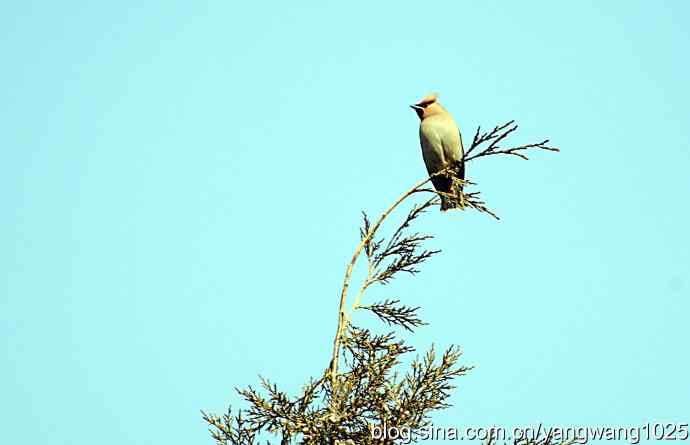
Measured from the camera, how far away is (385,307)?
580 centimetres

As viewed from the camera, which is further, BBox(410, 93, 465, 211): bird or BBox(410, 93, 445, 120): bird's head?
BBox(410, 93, 445, 120): bird's head

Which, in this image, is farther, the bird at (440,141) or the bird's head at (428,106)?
the bird's head at (428,106)

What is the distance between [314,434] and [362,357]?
60 cm

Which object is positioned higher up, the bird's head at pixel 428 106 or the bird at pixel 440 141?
the bird's head at pixel 428 106

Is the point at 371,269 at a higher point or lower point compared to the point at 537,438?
higher

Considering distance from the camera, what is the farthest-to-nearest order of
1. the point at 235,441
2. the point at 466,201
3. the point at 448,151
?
the point at 448,151 < the point at 466,201 < the point at 235,441

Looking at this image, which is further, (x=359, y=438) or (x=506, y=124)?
(x=506, y=124)

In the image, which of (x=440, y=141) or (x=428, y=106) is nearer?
(x=440, y=141)

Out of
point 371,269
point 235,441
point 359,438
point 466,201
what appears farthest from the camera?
point 466,201

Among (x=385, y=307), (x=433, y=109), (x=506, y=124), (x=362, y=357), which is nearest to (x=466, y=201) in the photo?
(x=506, y=124)

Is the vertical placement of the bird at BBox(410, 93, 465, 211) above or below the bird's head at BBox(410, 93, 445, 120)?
below

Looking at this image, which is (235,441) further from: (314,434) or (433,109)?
(433,109)

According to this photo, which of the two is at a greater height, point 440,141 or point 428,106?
point 428,106

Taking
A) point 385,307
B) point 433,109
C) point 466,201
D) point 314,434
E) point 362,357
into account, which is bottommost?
point 314,434
